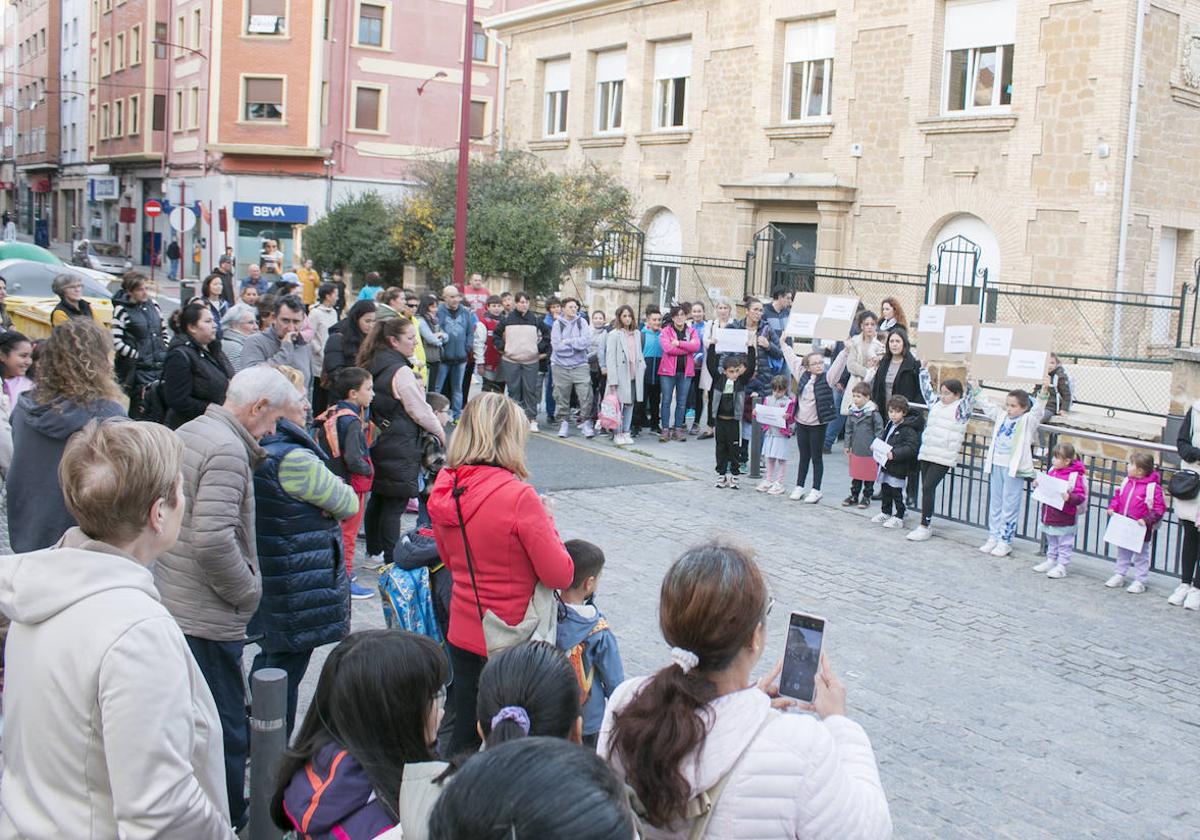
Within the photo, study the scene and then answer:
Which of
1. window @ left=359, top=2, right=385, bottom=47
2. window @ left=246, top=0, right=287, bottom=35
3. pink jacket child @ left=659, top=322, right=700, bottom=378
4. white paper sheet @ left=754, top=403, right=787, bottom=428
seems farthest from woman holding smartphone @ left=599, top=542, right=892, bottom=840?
window @ left=359, top=2, right=385, bottom=47

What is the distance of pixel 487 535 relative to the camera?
4406mm

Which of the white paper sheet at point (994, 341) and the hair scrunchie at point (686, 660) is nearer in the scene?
the hair scrunchie at point (686, 660)

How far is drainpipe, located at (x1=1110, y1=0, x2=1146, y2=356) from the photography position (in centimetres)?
1873

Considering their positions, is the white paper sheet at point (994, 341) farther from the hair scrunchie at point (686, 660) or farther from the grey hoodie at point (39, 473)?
the hair scrunchie at point (686, 660)

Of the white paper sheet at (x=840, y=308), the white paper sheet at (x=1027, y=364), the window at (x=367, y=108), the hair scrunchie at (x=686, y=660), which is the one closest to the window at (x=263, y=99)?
the window at (x=367, y=108)

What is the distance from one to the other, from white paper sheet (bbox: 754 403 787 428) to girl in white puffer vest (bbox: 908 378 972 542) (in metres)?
1.69

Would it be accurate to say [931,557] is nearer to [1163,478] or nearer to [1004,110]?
[1163,478]

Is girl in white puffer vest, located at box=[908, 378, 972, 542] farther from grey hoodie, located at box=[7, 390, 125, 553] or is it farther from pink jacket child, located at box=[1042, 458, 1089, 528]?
grey hoodie, located at box=[7, 390, 125, 553]

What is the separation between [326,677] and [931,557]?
27.0ft

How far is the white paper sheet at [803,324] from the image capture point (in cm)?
1392

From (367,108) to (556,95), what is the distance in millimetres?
12563

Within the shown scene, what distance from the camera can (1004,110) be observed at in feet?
67.2

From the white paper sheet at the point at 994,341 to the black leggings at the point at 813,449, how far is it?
179cm

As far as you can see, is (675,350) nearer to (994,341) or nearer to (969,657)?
(994,341)
